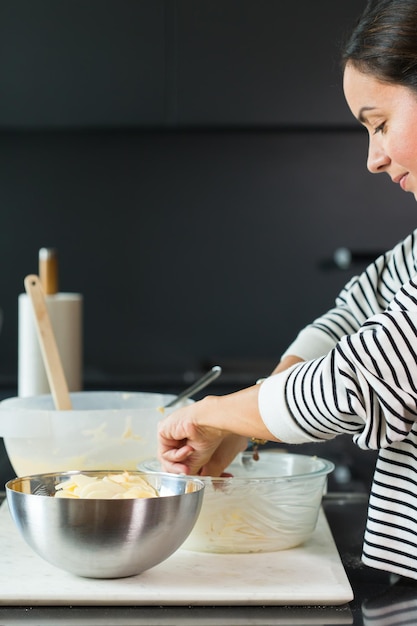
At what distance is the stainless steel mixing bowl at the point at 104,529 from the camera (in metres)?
0.90

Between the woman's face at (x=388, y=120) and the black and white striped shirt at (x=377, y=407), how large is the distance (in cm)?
18

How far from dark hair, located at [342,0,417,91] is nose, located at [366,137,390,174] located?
8cm

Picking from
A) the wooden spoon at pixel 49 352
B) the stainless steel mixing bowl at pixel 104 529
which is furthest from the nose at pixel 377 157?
the wooden spoon at pixel 49 352

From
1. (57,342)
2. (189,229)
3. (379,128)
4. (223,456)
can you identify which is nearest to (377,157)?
(379,128)

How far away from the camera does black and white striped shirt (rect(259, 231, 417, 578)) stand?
3.04 ft

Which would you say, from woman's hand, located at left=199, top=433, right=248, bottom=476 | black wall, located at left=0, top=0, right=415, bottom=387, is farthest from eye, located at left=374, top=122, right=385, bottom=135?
black wall, located at left=0, top=0, right=415, bottom=387

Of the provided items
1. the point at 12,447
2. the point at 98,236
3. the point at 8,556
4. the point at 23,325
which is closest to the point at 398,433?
the point at 8,556

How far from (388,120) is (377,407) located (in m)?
0.34

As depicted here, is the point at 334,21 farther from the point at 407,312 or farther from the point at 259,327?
the point at 407,312

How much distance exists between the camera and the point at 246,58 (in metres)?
3.09

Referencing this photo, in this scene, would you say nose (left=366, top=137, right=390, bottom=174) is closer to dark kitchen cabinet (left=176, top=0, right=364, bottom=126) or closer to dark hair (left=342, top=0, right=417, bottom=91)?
dark hair (left=342, top=0, right=417, bottom=91)

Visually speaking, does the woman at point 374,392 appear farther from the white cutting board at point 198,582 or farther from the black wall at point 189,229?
the black wall at point 189,229

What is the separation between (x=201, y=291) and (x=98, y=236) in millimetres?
421

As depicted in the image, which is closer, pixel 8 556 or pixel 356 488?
pixel 8 556
